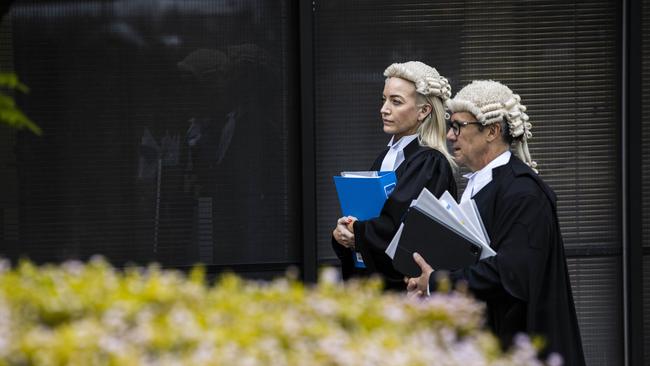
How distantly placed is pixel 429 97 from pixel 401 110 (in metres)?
0.17

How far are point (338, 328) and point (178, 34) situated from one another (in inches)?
178

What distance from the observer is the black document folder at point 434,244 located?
16.9ft

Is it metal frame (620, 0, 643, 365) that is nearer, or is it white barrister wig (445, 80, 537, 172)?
white barrister wig (445, 80, 537, 172)

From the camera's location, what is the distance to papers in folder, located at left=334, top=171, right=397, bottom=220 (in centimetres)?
585

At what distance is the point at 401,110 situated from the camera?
6125 millimetres

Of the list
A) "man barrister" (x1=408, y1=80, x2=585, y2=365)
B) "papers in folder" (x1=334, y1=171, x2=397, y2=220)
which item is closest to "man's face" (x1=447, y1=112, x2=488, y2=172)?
"man barrister" (x1=408, y1=80, x2=585, y2=365)

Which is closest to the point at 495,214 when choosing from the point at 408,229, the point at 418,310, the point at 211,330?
the point at 408,229

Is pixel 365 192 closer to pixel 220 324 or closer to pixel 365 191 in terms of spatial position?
pixel 365 191

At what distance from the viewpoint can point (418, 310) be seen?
3.21 metres

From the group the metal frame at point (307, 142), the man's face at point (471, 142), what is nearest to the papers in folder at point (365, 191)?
the man's face at point (471, 142)

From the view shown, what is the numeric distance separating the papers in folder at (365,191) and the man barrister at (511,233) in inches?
24.1

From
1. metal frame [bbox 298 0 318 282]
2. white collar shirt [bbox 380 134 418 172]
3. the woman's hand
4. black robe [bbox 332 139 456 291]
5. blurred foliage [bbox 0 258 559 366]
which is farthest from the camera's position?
metal frame [bbox 298 0 318 282]

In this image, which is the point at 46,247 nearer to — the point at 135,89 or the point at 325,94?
the point at 135,89

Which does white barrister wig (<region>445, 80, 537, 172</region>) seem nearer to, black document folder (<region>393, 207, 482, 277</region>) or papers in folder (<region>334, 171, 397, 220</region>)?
black document folder (<region>393, 207, 482, 277</region>)
